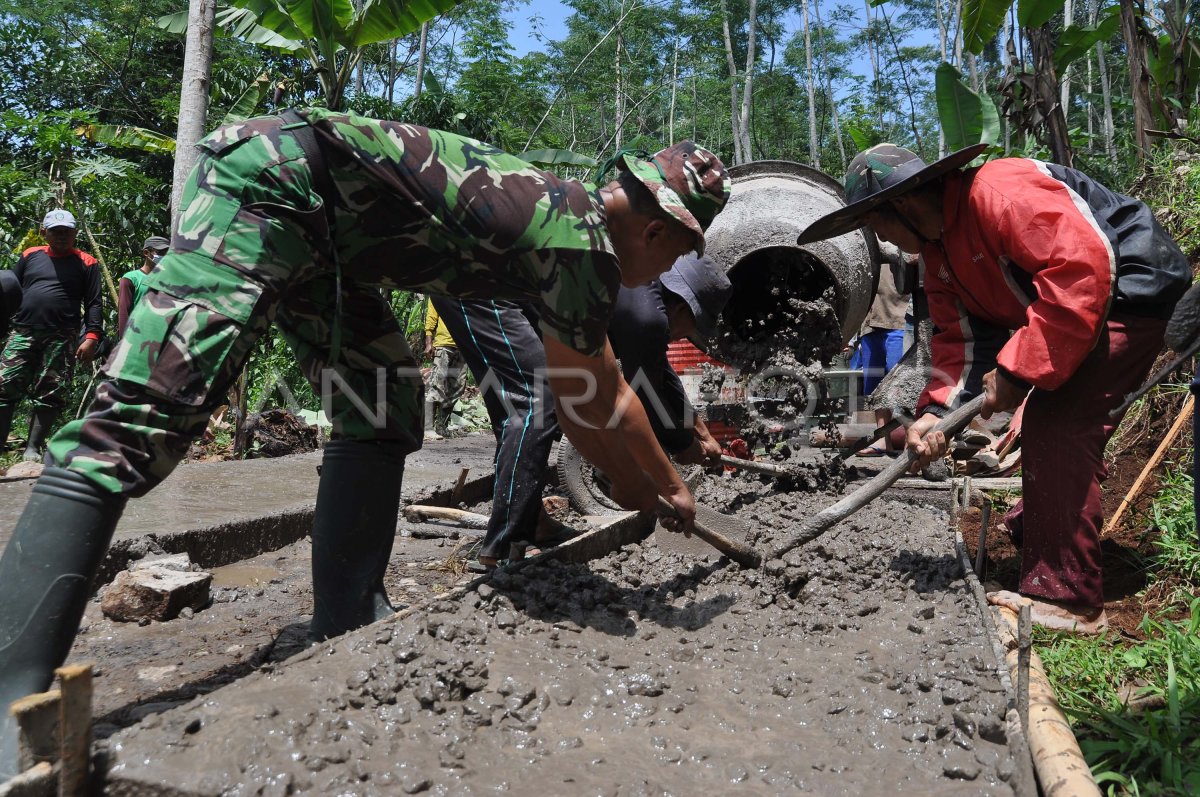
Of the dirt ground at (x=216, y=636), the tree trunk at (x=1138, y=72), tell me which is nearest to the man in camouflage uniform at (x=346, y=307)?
the dirt ground at (x=216, y=636)

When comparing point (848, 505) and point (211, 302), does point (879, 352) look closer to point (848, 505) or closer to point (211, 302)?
point (848, 505)

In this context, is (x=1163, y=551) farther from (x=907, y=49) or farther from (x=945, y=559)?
(x=907, y=49)

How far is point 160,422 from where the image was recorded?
5.29ft

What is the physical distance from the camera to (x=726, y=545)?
2.86 meters

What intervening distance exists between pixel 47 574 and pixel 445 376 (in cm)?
719

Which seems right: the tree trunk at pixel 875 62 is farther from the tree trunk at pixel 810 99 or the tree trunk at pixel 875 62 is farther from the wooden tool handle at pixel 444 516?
the wooden tool handle at pixel 444 516

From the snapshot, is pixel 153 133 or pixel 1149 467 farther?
pixel 153 133

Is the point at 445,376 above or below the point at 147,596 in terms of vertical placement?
above

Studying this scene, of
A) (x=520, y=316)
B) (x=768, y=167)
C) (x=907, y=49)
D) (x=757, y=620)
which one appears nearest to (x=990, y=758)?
(x=757, y=620)

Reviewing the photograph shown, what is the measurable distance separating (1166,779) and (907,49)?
3518 cm

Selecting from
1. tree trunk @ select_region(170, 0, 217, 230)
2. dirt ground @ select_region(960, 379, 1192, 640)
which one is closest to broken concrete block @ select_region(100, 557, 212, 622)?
dirt ground @ select_region(960, 379, 1192, 640)

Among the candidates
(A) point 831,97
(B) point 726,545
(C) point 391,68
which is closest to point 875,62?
(A) point 831,97

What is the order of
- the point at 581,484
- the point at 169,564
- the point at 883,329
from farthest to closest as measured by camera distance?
1. the point at 883,329
2. the point at 581,484
3. the point at 169,564

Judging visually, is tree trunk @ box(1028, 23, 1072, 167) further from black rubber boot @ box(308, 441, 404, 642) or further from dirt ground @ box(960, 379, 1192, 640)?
black rubber boot @ box(308, 441, 404, 642)
